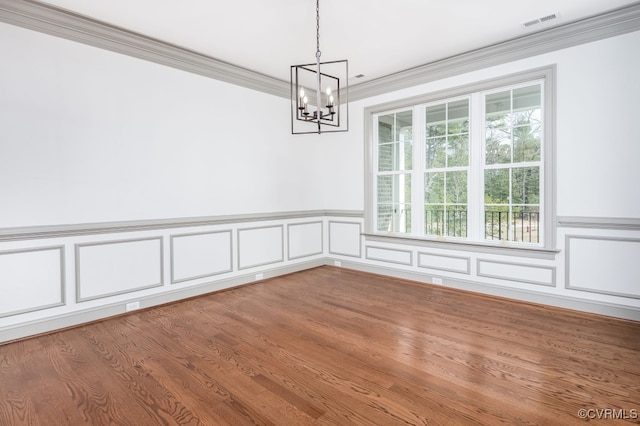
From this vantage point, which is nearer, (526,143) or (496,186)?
(526,143)

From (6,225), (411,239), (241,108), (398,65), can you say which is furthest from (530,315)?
(6,225)

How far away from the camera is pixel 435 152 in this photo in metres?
4.63

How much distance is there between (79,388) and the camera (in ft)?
7.20

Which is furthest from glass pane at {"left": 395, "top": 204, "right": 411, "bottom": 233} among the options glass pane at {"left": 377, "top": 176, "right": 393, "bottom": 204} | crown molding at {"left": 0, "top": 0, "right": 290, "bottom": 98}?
crown molding at {"left": 0, "top": 0, "right": 290, "bottom": 98}

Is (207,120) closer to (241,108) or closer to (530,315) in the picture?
(241,108)

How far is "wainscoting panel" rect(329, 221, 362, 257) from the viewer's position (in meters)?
5.45

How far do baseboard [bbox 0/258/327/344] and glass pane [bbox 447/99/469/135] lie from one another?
10.8ft

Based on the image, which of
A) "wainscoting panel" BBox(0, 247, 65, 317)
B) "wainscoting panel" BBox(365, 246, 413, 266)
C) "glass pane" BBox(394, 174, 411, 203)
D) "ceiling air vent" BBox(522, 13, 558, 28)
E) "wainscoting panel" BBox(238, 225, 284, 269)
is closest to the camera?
"wainscoting panel" BBox(0, 247, 65, 317)

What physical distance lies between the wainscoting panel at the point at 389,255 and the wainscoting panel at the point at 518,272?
3.29 feet

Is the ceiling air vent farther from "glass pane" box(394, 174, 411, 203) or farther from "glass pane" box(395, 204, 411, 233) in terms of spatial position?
"glass pane" box(395, 204, 411, 233)

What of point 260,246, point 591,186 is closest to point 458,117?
point 591,186

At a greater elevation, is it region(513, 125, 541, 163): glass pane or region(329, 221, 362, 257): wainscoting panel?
region(513, 125, 541, 163): glass pane

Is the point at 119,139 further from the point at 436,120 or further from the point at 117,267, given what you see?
the point at 436,120

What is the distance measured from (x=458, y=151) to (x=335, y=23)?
89.9 inches
